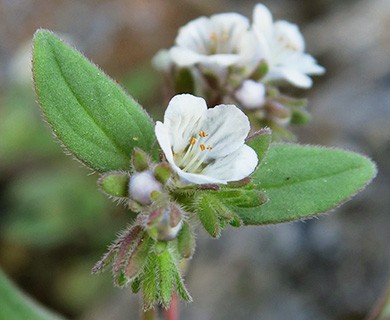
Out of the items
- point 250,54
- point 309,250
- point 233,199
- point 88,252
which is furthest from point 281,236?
point 233,199

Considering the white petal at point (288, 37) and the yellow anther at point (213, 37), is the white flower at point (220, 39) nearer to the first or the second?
the yellow anther at point (213, 37)

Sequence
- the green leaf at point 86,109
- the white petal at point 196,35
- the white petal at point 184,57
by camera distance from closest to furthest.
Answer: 1. the green leaf at point 86,109
2. the white petal at point 184,57
3. the white petal at point 196,35

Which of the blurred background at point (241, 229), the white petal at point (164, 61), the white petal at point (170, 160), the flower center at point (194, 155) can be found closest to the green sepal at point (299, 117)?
the white petal at point (164, 61)

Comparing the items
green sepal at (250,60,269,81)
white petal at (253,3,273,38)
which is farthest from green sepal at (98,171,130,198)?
white petal at (253,3,273,38)

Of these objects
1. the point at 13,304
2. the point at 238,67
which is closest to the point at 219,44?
the point at 238,67

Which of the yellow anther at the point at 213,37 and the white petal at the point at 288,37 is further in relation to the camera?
the white petal at the point at 288,37

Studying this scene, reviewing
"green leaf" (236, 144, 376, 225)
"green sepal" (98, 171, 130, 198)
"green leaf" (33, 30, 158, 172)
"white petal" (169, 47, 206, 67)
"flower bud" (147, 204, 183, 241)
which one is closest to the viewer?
"flower bud" (147, 204, 183, 241)

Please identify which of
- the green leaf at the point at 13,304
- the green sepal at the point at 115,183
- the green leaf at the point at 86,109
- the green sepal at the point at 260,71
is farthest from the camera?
the green leaf at the point at 13,304

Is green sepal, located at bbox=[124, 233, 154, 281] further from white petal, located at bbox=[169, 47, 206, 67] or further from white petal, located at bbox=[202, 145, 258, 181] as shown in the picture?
white petal, located at bbox=[169, 47, 206, 67]
